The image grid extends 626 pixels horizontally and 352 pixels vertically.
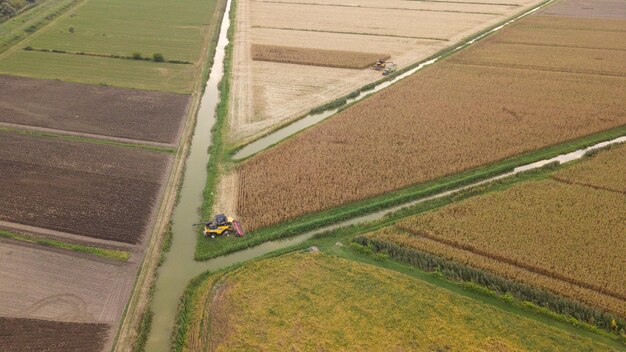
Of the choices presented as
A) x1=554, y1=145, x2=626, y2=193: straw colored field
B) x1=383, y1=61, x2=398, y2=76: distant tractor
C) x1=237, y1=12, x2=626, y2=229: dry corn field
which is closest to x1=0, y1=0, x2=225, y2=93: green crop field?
x1=237, y1=12, x2=626, y2=229: dry corn field

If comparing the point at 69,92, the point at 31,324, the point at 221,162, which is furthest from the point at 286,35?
the point at 31,324

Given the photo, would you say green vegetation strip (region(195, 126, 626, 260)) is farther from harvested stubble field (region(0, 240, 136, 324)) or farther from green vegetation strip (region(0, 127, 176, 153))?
green vegetation strip (region(0, 127, 176, 153))

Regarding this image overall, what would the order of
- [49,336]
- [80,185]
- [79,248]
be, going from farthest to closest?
[80,185], [79,248], [49,336]

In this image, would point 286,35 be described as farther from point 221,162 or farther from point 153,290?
point 153,290

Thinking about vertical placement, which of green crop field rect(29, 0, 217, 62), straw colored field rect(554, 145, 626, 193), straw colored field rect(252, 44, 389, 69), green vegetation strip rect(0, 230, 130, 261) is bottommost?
green vegetation strip rect(0, 230, 130, 261)

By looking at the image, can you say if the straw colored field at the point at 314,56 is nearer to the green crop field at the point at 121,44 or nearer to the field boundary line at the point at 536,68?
the green crop field at the point at 121,44

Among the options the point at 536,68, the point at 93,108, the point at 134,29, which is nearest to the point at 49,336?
the point at 93,108

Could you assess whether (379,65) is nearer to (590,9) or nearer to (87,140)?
(87,140)
